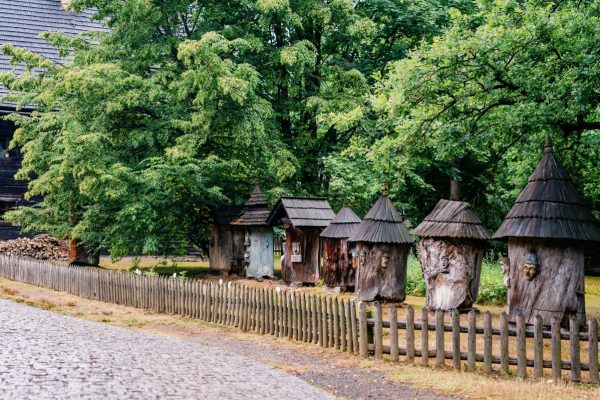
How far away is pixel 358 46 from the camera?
96.0 feet

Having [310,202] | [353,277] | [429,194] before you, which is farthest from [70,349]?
[429,194]

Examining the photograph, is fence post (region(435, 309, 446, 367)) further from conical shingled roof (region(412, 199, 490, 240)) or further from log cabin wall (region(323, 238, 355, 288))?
log cabin wall (region(323, 238, 355, 288))

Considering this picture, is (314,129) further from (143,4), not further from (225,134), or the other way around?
(143,4)

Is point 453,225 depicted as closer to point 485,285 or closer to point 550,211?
point 550,211

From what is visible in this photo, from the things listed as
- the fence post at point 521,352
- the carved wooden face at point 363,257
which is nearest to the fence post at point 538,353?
the fence post at point 521,352

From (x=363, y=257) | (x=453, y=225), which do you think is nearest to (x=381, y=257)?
(x=363, y=257)

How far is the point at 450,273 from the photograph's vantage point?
17.5 meters

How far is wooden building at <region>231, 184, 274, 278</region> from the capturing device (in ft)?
81.6

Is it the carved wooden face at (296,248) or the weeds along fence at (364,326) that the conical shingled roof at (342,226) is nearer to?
the carved wooden face at (296,248)

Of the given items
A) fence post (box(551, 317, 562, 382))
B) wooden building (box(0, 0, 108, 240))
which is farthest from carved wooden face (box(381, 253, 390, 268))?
wooden building (box(0, 0, 108, 240))

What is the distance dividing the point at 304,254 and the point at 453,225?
6.74m

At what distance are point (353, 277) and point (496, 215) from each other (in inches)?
514

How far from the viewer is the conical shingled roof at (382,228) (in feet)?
62.5

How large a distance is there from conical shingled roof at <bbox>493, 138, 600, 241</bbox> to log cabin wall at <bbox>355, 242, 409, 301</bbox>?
4481 mm
